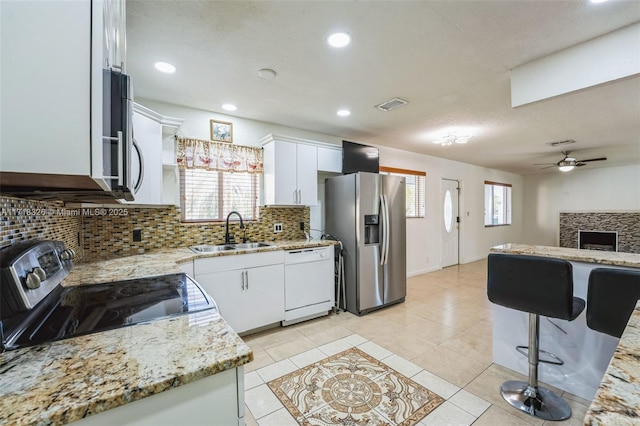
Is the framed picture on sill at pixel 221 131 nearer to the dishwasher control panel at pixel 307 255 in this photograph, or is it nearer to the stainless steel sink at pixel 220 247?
the stainless steel sink at pixel 220 247

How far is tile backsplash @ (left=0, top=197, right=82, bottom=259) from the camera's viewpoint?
107cm

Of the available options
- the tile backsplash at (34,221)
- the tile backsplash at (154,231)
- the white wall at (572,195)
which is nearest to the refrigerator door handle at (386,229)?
the tile backsplash at (154,231)

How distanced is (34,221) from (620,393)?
7.21 feet

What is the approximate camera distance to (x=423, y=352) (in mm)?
2467

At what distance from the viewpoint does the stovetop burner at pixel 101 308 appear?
873 millimetres

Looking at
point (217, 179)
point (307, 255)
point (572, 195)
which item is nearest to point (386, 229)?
point (307, 255)

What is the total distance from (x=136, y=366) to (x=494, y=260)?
2.00m

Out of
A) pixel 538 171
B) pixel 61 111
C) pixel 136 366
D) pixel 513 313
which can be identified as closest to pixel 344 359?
pixel 513 313

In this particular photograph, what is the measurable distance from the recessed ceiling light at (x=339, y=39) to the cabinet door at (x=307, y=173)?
1.63 metres

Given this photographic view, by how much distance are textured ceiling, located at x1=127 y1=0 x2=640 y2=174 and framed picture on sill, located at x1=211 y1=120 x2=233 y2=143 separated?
0.22 m

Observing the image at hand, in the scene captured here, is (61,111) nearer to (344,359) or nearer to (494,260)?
(494,260)

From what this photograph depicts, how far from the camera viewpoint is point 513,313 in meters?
2.17

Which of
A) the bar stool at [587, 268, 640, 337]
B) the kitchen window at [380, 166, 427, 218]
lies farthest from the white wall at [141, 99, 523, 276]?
the bar stool at [587, 268, 640, 337]

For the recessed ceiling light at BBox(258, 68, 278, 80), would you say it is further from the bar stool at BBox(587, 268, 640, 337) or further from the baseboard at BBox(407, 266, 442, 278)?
the baseboard at BBox(407, 266, 442, 278)
